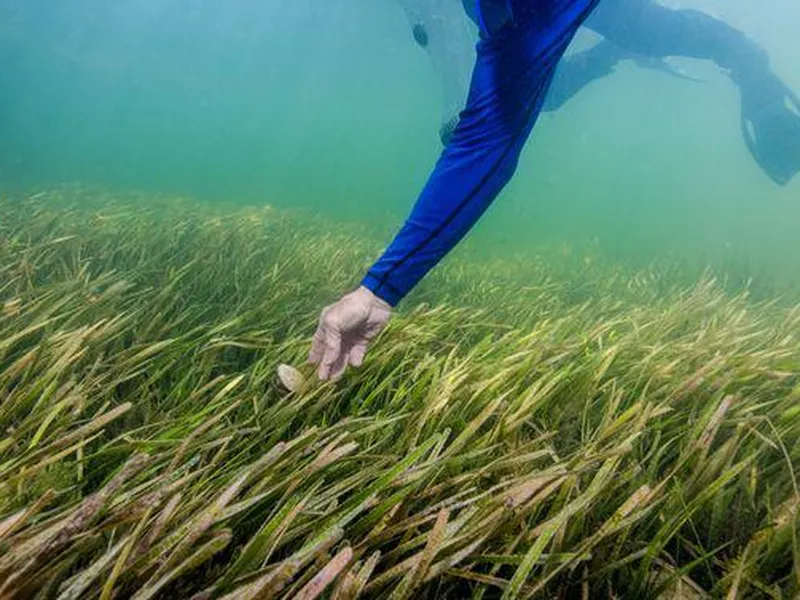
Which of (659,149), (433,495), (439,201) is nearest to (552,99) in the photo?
(439,201)

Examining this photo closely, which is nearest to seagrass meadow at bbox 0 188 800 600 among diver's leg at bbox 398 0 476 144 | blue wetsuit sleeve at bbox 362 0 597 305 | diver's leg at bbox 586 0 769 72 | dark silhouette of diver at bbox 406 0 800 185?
blue wetsuit sleeve at bbox 362 0 597 305

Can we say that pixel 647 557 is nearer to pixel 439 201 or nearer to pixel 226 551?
pixel 226 551

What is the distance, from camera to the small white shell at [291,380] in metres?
1.67

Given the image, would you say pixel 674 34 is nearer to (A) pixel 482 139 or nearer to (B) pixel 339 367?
(A) pixel 482 139

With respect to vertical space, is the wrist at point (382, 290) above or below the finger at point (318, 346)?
above

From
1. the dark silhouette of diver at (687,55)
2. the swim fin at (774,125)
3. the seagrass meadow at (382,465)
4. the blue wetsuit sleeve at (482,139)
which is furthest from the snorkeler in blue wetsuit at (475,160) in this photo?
the swim fin at (774,125)

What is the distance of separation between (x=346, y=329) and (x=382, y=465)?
423mm

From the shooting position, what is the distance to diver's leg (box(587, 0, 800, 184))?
953 centimetres

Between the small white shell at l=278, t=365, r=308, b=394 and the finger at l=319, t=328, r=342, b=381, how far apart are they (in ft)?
0.39

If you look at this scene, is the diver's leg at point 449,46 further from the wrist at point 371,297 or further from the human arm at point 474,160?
the wrist at point 371,297

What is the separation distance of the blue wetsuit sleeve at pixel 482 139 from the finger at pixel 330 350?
0.19 metres

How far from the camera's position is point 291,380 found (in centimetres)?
169

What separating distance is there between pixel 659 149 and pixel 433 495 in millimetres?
137796

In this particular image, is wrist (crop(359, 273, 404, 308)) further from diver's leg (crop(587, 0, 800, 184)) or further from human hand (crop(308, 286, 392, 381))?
diver's leg (crop(587, 0, 800, 184))
